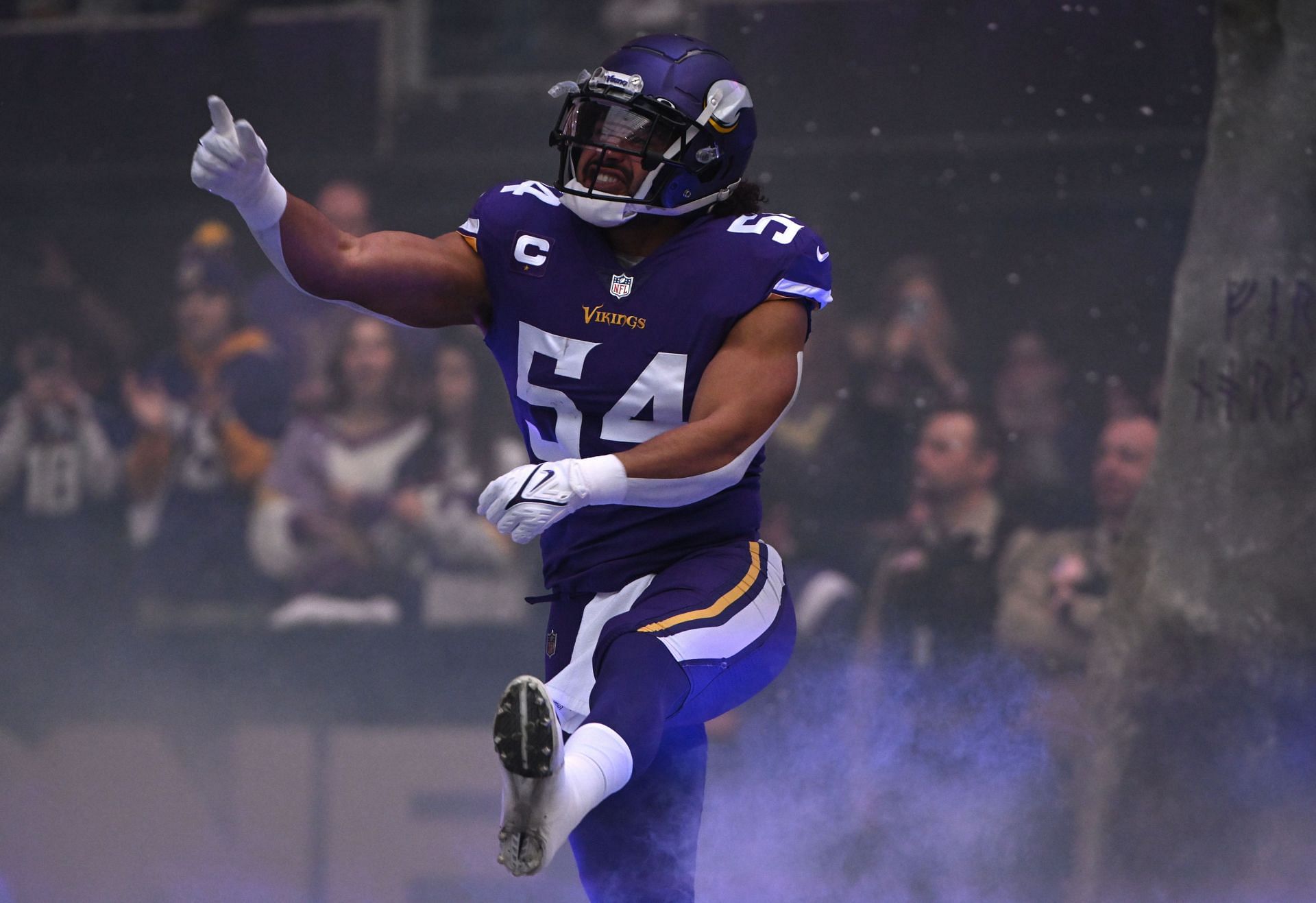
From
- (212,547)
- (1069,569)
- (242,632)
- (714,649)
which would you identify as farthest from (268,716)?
(714,649)

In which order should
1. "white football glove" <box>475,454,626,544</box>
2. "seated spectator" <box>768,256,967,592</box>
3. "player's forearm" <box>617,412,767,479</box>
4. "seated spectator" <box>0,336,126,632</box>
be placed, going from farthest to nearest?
"seated spectator" <box>0,336,126,632</box> < "seated spectator" <box>768,256,967,592</box> < "player's forearm" <box>617,412,767,479</box> < "white football glove" <box>475,454,626,544</box>

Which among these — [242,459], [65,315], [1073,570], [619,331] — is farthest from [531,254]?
[65,315]

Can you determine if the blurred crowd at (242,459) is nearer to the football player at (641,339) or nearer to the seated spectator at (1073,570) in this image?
the seated spectator at (1073,570)

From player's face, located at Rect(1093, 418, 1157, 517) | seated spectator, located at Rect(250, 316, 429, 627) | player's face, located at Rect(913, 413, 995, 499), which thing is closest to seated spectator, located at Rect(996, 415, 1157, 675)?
player's face, located at Rect(1093, 418, 1157, 517)

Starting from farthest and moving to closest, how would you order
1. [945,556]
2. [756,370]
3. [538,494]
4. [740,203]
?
[945,556]
[740,203]
[756,370]
[538,494]

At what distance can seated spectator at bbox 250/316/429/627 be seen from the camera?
4766 millimetres

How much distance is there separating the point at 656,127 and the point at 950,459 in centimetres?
231

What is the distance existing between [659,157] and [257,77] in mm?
2755

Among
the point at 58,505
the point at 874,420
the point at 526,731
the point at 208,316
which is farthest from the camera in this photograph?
the point at 58,505

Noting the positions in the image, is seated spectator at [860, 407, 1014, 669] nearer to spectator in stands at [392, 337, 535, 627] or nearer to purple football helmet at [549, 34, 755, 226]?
spectator in stands at [392, 337, 535, 627]

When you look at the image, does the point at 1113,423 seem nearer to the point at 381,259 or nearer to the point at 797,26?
the point at 797,26

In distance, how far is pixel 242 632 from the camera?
15.9ft

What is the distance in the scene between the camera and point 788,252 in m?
2.38

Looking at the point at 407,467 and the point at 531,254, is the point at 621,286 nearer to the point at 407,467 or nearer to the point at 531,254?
the point at 531,254
